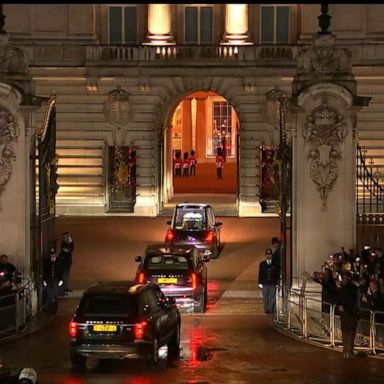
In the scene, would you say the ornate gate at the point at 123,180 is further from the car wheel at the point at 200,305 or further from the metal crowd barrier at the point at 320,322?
the metal crowd barrier at the point at 320,322

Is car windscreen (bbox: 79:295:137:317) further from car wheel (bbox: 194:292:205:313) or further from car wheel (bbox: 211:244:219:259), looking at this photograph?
car wheel (bbox: 211:244:219:259)

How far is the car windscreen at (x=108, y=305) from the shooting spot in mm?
22312

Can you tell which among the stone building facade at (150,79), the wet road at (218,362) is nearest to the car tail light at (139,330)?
the wet road at (218,362)

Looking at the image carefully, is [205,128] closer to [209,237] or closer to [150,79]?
[150,79]

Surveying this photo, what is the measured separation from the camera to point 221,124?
237 ft

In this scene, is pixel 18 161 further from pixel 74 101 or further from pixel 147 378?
pixel 74 101

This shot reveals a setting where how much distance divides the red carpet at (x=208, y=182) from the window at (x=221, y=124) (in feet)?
13.4

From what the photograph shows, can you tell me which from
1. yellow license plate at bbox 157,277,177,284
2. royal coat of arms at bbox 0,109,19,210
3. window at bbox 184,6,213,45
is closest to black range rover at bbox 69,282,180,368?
yellow license plate at bbox 157,277,177,284

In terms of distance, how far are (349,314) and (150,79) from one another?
27888 mm

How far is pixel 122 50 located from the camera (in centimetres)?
5031

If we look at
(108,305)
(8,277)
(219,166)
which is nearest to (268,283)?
(8,277)

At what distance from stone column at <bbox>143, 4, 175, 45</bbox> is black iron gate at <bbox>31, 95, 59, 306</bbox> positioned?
20.7 m

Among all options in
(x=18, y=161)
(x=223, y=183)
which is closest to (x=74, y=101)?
(x=223, y=183)

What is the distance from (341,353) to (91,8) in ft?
96.3
